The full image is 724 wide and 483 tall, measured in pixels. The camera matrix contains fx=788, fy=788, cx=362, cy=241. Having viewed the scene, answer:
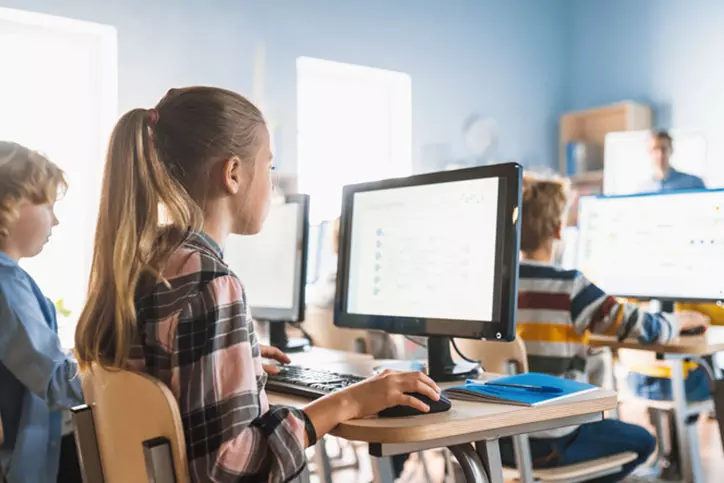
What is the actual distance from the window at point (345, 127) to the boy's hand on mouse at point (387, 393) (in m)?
3.74

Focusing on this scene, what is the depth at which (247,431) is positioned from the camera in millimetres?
985

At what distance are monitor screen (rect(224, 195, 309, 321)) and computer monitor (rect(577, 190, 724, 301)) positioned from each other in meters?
1.00

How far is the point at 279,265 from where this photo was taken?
2.12 metres

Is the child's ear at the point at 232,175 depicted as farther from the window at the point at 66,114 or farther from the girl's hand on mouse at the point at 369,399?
the window at the point at 66,114

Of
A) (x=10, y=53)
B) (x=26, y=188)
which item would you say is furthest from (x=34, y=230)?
(x=10, y=53)

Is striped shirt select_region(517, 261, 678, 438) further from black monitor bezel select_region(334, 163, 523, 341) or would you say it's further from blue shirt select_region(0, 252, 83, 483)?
blue shirt select_region(0, 252, 83, 483)

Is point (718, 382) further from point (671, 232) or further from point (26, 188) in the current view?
point (26, 188)

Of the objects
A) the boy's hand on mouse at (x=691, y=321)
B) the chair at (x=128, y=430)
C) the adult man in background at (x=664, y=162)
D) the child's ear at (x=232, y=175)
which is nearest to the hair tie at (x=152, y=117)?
the child's ear at (x=232, y=175)

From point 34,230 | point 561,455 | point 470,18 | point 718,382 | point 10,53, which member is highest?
point 470,18

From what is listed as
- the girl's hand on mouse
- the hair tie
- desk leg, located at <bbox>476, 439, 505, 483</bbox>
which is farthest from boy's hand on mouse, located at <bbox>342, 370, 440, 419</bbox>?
the hair tie

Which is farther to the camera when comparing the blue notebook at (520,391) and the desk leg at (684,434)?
the desk leg at (684,434)

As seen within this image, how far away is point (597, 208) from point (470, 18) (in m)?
3.43

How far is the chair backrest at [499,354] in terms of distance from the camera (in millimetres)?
1685

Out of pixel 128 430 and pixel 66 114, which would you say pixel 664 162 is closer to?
pixel 66 114
